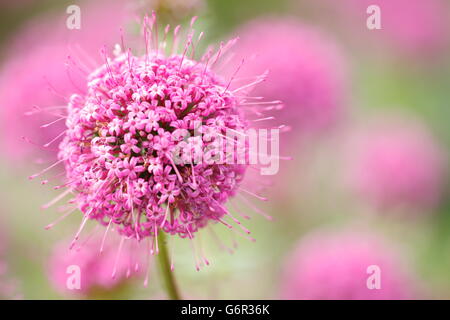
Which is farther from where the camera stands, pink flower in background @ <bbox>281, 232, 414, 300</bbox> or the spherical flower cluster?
pink flower in background @ <bbox>281, 232, 414, 300</bbox>

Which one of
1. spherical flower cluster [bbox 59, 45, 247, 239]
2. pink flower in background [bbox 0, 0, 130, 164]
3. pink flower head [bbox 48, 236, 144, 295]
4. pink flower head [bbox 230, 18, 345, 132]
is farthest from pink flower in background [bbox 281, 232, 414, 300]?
pink flower in background [bbox 0, 0, 130, 164]

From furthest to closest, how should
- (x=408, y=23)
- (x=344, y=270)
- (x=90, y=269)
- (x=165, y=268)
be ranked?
1. (x=408, y=23)
2. (x=344, y=270)
3. (x=90, y=269)
4. (x=165, y=268)

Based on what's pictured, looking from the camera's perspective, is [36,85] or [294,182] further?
[294,182]

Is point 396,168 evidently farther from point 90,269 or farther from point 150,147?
point 150,147

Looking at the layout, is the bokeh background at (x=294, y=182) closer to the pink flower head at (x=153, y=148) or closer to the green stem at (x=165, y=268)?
the green stem at (x=165, y=268)

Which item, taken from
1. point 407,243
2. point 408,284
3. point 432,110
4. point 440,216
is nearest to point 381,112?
point 432,110

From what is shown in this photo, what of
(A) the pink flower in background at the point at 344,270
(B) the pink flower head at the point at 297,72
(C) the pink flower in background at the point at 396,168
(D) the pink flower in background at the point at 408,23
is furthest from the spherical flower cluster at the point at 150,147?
(D) the pink flower in background at the point at 408,23

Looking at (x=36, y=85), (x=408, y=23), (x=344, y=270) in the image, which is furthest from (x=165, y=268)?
(x=408, y=23)

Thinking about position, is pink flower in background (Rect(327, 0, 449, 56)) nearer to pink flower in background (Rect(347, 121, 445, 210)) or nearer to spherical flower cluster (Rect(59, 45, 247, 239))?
pink flower in background (Rect(347, 121, 445, 210))
